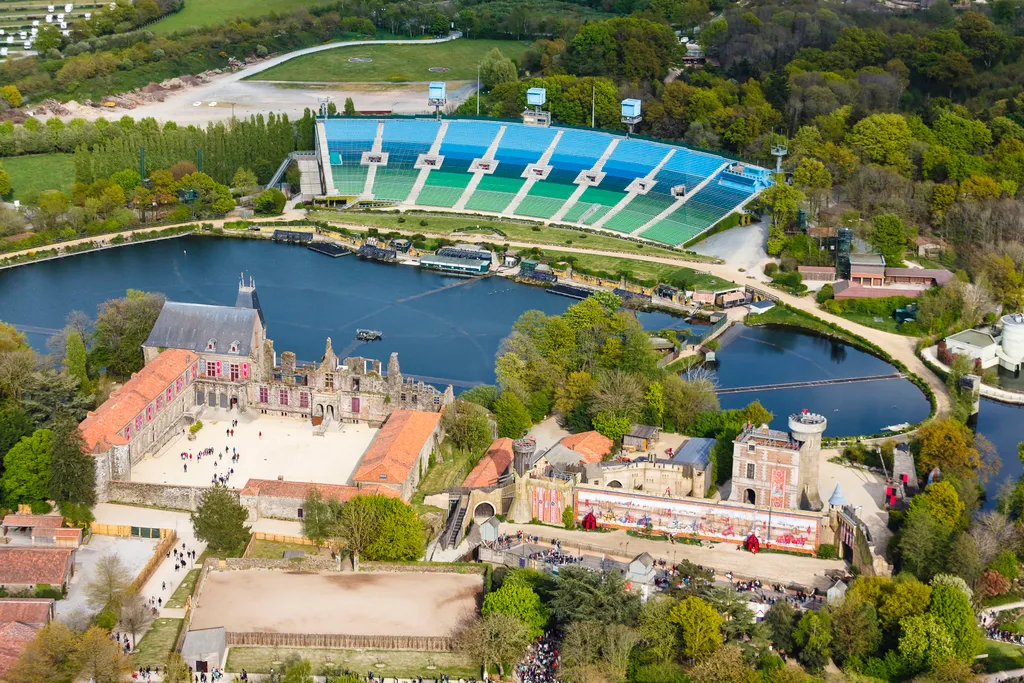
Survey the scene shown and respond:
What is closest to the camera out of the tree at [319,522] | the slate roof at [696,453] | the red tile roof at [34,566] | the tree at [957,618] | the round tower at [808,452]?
the tree at [957,618]

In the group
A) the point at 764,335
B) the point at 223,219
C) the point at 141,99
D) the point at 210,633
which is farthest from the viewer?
the point at 141,99

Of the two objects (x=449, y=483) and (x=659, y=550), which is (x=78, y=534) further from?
(x=659, y=550)

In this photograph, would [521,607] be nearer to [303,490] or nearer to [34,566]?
[303,490]

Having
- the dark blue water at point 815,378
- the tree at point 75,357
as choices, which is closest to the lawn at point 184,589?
the tree at point 75,357

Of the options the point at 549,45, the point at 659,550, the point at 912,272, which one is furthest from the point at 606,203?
the point at 659,550

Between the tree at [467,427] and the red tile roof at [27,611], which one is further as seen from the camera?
the tree at [467,427]

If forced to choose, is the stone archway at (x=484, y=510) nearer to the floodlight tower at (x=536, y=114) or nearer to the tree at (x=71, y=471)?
the tree at (x=71, y=471)

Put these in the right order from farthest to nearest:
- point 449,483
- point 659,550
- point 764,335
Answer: point 764,335 → point 449,483 → point 659,550

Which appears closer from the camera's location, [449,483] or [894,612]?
[894,612]
